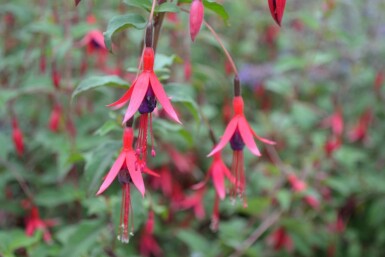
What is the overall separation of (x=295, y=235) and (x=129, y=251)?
476 mm

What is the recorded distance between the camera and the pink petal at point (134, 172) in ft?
2.17

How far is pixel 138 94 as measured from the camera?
640 mm

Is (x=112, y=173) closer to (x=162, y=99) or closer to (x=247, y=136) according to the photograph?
(x=162, y=99)

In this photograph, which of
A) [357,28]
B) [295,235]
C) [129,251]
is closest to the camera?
[129,251]

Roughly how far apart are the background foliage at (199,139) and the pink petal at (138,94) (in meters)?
0.24

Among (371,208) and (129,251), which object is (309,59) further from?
(129,251)

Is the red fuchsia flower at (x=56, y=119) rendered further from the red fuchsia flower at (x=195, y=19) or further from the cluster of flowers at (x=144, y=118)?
the red fuchsia flower at (x=195, y=19)

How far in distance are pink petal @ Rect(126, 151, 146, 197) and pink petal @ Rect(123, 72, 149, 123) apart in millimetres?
82

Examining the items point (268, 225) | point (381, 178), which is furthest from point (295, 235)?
point (381, 178)

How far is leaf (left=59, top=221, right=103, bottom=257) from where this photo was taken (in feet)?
3.21

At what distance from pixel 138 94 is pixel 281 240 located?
3.19ft

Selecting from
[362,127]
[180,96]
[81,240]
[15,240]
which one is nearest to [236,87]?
[180,96]

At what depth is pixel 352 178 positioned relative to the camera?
1659 millimetres

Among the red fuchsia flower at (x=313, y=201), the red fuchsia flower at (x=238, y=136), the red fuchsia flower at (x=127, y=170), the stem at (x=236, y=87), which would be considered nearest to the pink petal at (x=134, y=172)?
the red fuchsia flower at (x=127, y=170)
